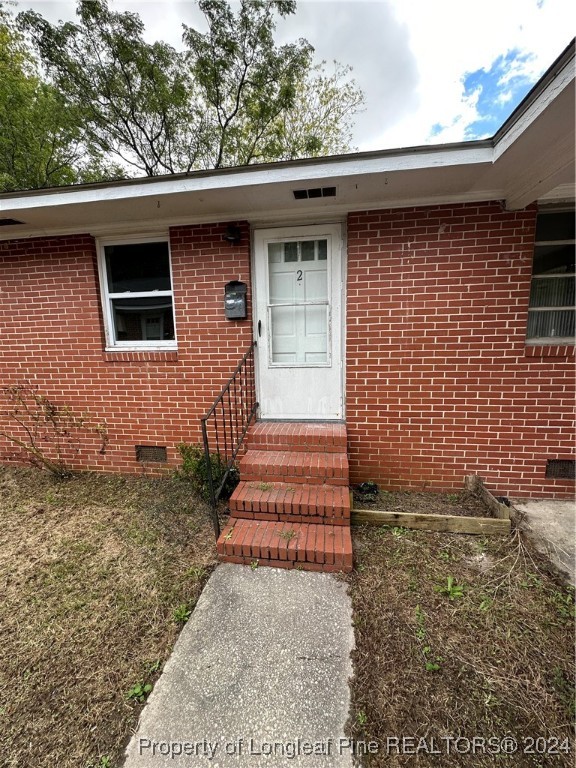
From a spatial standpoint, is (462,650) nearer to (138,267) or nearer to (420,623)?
(420,623)

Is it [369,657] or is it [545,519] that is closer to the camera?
[369,657]

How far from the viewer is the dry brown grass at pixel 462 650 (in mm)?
1432

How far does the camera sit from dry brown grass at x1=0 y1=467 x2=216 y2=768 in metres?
1.51

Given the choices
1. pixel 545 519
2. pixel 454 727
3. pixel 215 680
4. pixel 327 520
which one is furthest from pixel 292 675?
pixel 545 519

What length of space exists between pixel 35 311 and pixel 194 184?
2569 millimetres

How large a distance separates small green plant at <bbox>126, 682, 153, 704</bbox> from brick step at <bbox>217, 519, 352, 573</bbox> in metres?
0.91

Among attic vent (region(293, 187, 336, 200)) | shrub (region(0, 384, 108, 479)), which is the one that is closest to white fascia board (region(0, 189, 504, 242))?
attic vent (region(293, 187, 336, 200))

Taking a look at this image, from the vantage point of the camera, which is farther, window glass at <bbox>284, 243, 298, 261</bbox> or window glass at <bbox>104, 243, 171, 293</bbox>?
window glass at <bbox>104, 243, 171, 293</bbox>

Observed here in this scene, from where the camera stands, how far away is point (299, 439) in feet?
10.5

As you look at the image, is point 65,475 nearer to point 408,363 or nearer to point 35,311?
point 35,311

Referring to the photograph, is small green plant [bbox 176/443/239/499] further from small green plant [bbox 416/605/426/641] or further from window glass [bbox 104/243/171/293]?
small green plant [bbox 416/605/426/641]

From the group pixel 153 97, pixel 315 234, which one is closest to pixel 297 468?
pixel 315 234

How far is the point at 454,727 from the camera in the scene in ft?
4.72

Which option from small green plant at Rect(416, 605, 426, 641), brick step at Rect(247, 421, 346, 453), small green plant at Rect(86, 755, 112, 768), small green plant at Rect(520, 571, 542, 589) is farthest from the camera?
brick step at Rect(247, 421, 346, 453)
